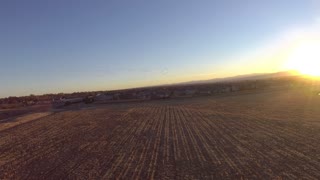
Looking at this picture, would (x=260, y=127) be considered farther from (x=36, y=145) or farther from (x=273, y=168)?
(x=36, y=145)

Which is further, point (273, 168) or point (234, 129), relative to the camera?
point (234, 129)

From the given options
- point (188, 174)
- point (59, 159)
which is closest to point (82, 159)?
point (59, 159)

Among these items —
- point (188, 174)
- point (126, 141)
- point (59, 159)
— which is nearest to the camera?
point (188, 174)

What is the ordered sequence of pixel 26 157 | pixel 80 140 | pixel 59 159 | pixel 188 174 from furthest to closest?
pixel 80 140 < pixel 26 157 < pixel 59 159 < pixel 188 174

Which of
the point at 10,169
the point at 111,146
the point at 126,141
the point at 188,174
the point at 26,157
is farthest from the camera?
the point at 126,141

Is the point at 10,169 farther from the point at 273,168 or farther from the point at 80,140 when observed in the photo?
the point at 273,168

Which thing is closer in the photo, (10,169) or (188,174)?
(188,174)

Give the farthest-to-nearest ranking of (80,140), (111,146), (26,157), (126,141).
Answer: (80,140), (126,141), (111,146), (26,157)

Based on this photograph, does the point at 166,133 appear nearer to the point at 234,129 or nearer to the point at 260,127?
the point at 234,129

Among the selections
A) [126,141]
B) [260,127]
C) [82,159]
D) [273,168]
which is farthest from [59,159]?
[260,127]
